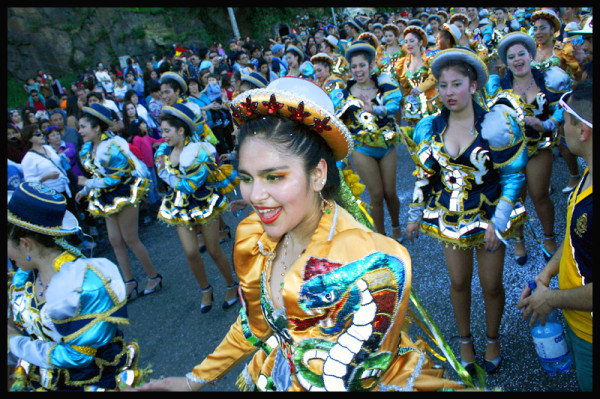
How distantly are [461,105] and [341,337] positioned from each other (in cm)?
213

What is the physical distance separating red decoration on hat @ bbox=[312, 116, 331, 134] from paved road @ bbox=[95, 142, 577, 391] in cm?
250

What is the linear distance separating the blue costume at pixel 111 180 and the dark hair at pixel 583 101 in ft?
14.9

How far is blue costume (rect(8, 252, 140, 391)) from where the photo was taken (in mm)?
2328

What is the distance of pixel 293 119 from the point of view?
1735 mm

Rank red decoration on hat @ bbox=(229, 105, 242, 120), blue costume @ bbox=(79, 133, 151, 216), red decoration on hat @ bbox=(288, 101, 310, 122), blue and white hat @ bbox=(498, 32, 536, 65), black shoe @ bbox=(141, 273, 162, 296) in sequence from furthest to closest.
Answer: black shoe @ bbox=(141, 273, 162, 296) → blue costume @ bbox=(79, 133, 151, 216) → blue and white hat @ bbox=(498, 32, 536, 65) → red decoration on hat @ bbox=(229, 105, 242, 120) → red decoration on hat @ bbox=(288, 101, 310, 122)

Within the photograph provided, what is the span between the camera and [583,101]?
201 cm

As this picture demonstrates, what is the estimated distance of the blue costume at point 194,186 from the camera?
458 cm

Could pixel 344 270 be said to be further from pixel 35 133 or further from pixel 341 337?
pixel 35 133

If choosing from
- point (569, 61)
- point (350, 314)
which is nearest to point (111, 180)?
point (350, 314)

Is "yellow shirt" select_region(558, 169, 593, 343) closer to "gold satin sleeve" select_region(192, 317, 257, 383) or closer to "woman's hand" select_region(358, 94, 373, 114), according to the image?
"gold satin sleeve" select_region(192, 317, 257, 383)

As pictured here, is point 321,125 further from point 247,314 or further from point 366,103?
point 366,103

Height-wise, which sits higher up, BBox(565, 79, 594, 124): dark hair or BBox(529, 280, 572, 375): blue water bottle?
BBox(565, 79, 594, 124): dark hair

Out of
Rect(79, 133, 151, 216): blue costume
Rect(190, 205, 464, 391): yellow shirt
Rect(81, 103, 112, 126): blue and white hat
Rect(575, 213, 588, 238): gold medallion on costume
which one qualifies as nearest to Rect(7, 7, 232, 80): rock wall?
Rect(81, 103, 112, 126): blue and white hat

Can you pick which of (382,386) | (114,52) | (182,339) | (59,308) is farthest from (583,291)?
(114,52)
